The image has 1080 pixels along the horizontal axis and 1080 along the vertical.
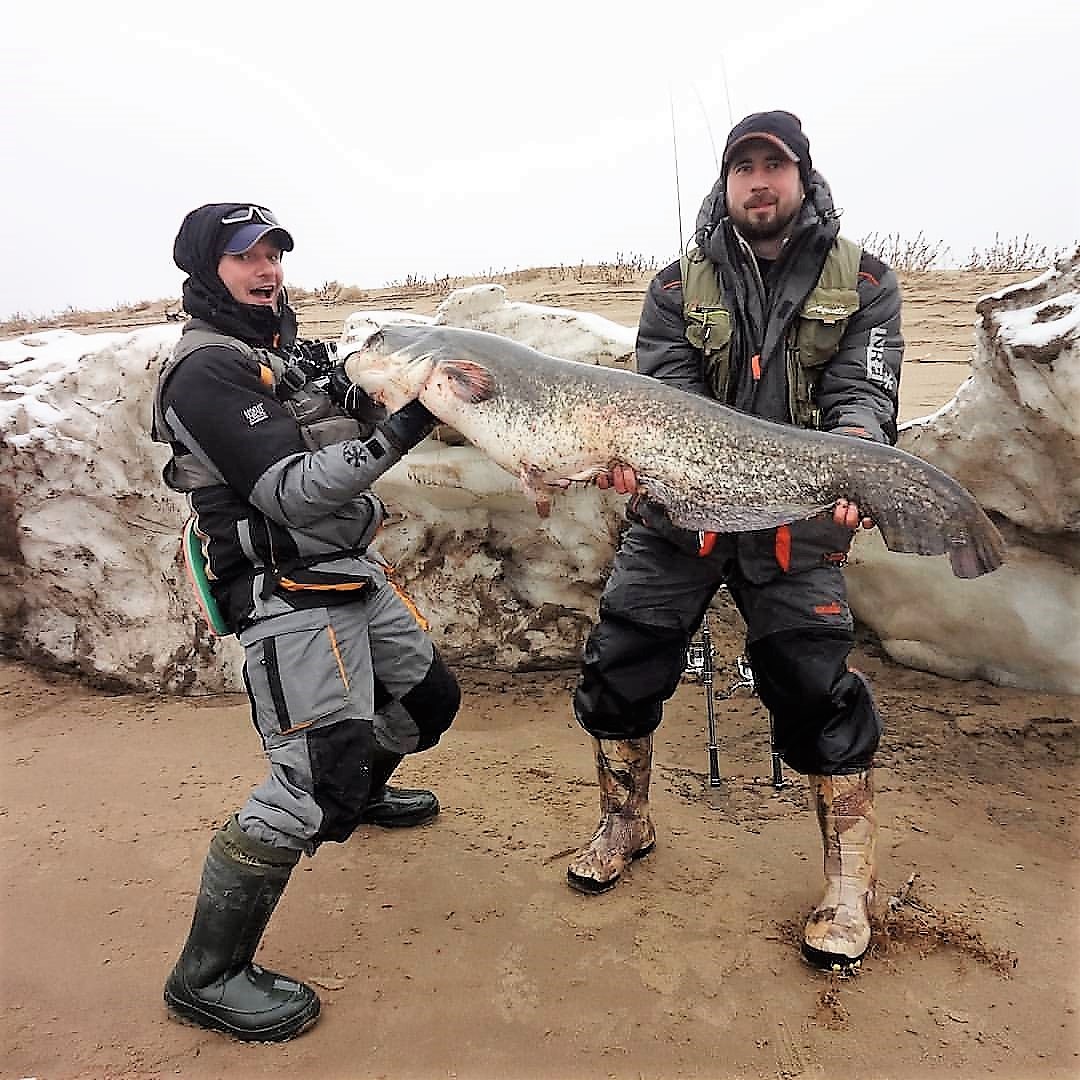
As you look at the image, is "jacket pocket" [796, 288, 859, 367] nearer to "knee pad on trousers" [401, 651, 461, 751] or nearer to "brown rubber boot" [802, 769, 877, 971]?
"brown rubber boot" [802, 769, 877, 971]

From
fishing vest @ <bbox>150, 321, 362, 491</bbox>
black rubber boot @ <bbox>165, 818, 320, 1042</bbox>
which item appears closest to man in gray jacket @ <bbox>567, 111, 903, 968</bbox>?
fishing vest @ <bbox>150, 321, 362, 491</bbox>

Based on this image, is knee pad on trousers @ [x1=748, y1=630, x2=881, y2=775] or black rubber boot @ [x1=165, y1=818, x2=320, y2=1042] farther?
knee pad on trousers @ [x1=748, y1=630, x2=881, y2=775]

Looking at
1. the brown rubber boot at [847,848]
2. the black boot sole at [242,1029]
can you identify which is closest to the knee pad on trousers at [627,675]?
the brown rubber boot at [847,848]

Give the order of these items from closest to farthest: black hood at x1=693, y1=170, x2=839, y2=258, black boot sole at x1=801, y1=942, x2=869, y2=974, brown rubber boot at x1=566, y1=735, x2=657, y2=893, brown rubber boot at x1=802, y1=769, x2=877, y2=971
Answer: black boot sole at x1=801, y1=942, x2=869, y2=974 < brown rubber boot at x1=802, y1=769, x2=877, y2=971 < black hood at x1=693, y1=170, x2=839, y2=258 < brown rubber boot at x1=566, y1=735, x2=657, y2=893

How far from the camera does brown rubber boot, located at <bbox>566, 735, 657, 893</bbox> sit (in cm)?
336

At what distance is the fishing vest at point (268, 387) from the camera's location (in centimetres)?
284

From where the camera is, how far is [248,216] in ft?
9.75

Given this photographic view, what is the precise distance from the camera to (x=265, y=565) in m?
2.86

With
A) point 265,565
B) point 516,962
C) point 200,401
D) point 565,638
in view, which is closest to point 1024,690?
point 565,638

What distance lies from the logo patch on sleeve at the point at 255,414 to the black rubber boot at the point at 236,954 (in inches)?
48.6

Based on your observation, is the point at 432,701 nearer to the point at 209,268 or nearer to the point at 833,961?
the point at 833,961

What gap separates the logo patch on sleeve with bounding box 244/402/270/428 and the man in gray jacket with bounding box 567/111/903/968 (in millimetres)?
1156

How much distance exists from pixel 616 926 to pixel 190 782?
7.42 feet

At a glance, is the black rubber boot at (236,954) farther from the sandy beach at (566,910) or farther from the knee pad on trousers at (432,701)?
the knee pad on trousers at (432,701)
